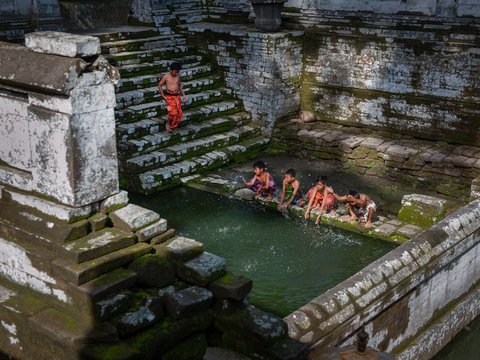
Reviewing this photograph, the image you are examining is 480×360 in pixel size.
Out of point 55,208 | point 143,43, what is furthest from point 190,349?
point 143,43

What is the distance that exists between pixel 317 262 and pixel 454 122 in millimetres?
4762

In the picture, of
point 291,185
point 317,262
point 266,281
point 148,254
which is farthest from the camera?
point 291,185

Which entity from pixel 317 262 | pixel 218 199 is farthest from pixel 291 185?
pixel 317 262

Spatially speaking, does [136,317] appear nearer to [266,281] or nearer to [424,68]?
[266,281]

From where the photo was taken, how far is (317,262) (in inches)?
305

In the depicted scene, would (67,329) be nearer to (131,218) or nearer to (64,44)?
(131,218)

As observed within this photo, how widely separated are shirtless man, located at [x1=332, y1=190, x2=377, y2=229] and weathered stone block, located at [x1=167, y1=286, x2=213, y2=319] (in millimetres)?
4747

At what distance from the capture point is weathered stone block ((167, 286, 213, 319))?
4.21m

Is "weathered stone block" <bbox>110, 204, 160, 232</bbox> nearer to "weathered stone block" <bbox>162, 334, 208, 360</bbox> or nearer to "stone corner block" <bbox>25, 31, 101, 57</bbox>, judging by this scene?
"weathered stone block" <bbox>162, 334, 208, 360</bbox>

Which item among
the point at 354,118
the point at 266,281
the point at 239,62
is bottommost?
the point at 266,281

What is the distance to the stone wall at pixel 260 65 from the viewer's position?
39.5 feet

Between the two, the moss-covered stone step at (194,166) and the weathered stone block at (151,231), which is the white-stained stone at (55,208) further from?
the moss-covered stone step at (194,166)

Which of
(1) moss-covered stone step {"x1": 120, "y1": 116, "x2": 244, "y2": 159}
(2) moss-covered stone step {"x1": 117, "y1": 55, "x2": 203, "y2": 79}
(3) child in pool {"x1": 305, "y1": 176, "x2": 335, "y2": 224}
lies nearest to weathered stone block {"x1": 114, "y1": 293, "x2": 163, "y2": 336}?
(3) child in pool {"x1": 305, "y1": 176, "x2": 335, "y2": 224}

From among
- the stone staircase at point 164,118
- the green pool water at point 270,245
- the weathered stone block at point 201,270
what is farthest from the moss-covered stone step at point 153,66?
the weathered stone block at point 201,270
